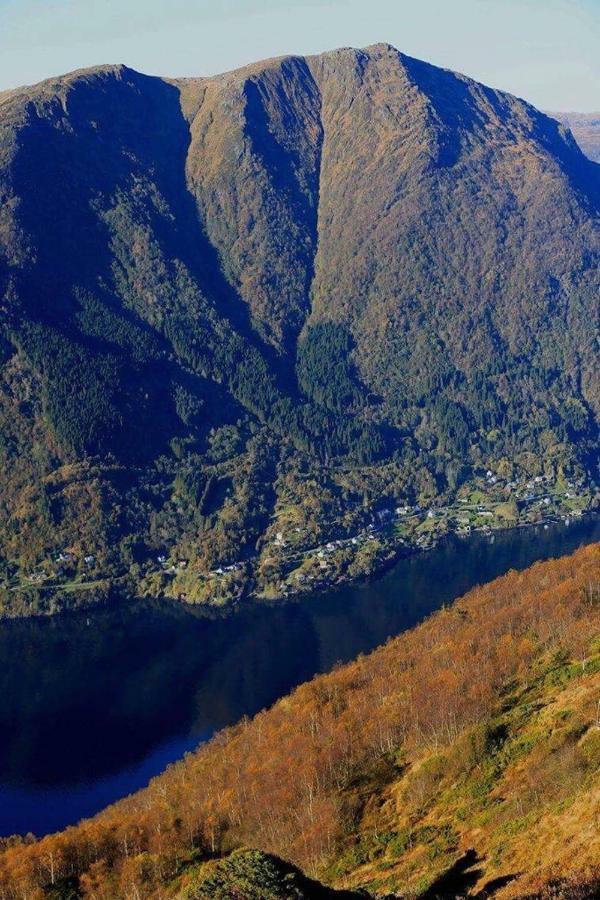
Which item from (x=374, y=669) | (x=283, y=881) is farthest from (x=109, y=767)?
(x=283, y=881)

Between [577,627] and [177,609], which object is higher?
[577,627]

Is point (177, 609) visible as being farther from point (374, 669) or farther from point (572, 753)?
point (572, 753)

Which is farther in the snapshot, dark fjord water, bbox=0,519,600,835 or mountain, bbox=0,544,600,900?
dark fjord water, bbox=0,519,600,835

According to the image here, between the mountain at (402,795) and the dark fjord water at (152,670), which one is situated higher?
the mountain at (402,795)

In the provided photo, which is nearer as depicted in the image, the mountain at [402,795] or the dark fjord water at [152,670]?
the mountain at [402,795]

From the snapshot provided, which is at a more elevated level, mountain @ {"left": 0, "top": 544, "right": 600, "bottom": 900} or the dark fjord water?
mountain @ {"left": 0, "top": 544, "right": 600, "bottom": 900}
